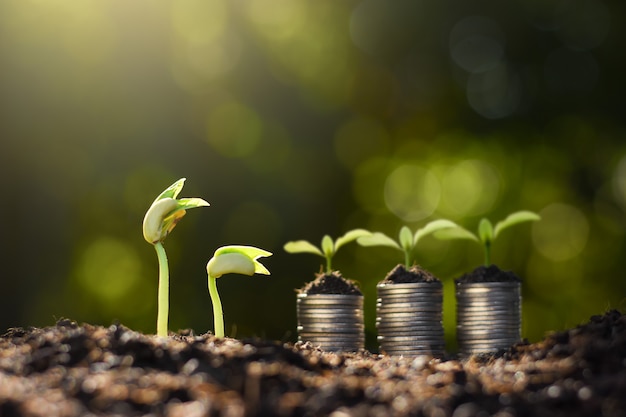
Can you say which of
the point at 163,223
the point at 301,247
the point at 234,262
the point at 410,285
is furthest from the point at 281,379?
the point at 301,247

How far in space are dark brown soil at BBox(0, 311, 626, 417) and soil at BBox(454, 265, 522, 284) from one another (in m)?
0.35

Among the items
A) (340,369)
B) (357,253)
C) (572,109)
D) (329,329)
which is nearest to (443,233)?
(329,329)

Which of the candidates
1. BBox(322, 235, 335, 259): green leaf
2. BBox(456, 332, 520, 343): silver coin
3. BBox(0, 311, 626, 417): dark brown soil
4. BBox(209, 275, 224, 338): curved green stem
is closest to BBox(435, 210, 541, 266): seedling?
BBox(456, 332, 520, 343): silver coin

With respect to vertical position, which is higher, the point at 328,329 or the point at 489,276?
the point at 489,276

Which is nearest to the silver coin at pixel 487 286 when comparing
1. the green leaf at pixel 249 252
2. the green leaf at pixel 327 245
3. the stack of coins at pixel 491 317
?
the stack of coins at pixel 491 317

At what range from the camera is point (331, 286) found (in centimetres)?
232

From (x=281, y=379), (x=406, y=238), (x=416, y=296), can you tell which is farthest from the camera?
(x=406, y=238)

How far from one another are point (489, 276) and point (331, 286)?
0.49m

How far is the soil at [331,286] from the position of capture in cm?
230

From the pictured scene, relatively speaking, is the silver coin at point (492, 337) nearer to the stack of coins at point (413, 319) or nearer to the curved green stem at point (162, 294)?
the stack of coins at point (413, 319)

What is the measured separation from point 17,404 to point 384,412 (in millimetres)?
622

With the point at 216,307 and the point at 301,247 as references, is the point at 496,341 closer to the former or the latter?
the point at 301,247

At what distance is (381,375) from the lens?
1.68 m

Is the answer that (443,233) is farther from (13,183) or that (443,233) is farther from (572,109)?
(13,183)
